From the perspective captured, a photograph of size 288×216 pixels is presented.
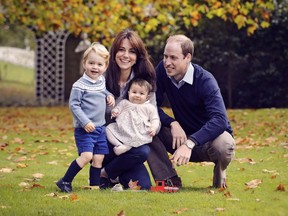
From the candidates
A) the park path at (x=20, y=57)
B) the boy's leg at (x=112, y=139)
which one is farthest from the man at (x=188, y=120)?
the park path at (x=20, y=57)

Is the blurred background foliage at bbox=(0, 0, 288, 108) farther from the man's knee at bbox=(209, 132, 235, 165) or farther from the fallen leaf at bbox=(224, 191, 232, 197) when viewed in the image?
the fallen leaf at bbox=(224, 191, 232, 197)

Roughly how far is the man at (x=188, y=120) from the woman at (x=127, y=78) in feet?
0.56

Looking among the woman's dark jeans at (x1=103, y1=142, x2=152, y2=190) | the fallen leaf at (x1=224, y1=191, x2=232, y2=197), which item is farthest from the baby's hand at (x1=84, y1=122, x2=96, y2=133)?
→ the fallen leaf at (x1=224, y1=191, x2=232, y2=197)

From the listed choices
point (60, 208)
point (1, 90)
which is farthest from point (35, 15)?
point (1, 90)

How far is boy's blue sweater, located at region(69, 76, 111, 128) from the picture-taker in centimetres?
654

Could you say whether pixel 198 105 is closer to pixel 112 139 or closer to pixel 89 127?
pixel 112 139

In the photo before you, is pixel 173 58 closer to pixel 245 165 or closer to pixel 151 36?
pixel 245 165

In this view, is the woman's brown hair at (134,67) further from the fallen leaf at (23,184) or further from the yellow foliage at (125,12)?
the yellow foliage at (125,12)

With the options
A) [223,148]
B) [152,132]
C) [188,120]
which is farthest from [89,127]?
[223,148]

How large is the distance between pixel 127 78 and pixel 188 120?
2.49 feet

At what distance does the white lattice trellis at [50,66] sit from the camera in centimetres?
2466

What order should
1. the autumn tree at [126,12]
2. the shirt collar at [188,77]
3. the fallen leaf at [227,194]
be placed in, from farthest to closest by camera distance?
the autumn tree at [126,12] < the shirt collar at [188,77] < the fallen leaf at [227,194]

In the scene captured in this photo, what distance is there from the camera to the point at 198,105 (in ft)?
22.4

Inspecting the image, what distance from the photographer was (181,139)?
22.2 feet
